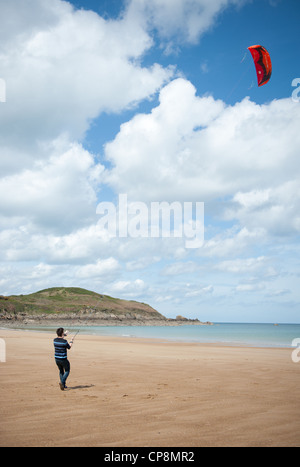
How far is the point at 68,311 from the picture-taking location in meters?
145

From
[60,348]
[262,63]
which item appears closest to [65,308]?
[262,63]

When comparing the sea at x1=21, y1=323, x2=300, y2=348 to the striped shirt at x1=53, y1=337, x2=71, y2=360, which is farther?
the sea at x1=21, y1=323, x2=300, y2=348

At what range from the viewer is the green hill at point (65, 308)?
122 meters

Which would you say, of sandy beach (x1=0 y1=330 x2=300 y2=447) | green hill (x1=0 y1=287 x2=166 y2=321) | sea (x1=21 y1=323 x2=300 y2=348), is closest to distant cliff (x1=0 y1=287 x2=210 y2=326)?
green hill (x1=0 y1=287 x2=166 y2=321)

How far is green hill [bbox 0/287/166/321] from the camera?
122 m

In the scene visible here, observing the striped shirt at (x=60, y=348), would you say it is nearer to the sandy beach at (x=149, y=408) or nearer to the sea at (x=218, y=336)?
the sandy beach at (x=149, y=408)

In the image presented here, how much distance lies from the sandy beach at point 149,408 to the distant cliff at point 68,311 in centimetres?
9377

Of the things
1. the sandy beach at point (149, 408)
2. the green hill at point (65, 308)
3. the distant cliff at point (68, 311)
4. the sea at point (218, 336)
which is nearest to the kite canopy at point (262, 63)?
the sandy beach at point (149, 408)

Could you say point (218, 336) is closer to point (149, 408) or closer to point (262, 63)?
point (262, 63)

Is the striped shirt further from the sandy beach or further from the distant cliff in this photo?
the distant cliff

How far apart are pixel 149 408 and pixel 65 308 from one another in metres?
148

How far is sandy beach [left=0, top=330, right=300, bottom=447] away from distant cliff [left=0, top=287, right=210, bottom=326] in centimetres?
9377

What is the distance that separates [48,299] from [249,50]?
16437 cm
